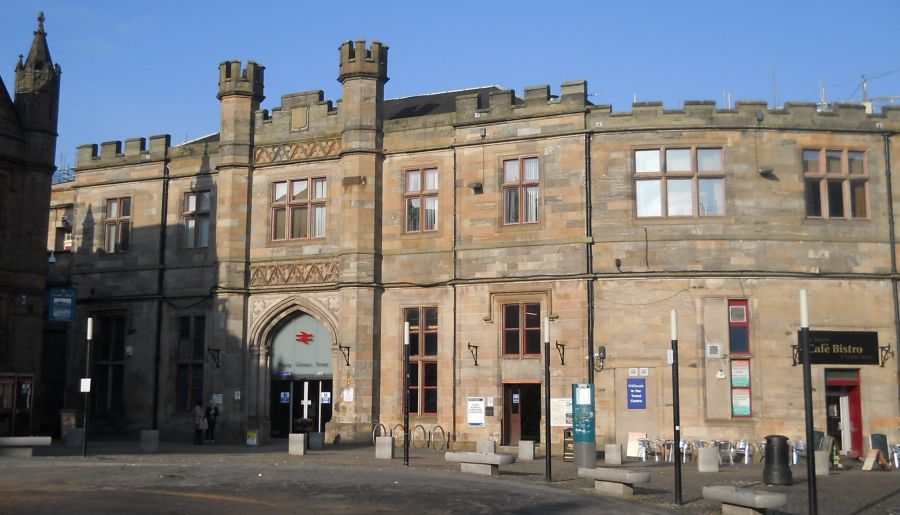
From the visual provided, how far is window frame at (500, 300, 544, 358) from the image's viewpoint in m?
31.1

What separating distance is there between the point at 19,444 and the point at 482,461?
12321 mm

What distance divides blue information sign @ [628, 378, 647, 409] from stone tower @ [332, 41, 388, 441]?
27.4 ft

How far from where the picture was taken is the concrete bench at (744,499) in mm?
15516

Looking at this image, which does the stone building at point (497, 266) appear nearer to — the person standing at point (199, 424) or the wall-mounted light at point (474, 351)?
the wall-mounted light at point (474, 351)

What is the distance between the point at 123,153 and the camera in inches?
1531

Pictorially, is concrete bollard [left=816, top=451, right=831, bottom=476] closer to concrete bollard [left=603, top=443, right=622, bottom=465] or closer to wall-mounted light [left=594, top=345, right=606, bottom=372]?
concrete bollard [left=603, top=443, right=622, bottom=465]

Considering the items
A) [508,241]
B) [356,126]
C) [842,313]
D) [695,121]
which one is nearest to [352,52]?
[356,126]

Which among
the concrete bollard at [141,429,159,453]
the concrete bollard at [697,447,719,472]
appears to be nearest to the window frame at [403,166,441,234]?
the concrete bollard at [141,429,159,453]

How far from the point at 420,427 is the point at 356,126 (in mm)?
10137

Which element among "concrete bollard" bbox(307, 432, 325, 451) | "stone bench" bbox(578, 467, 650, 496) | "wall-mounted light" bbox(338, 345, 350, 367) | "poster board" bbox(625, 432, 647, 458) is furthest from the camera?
"wall-mounted light" bbox(338, 345, 350, 367)

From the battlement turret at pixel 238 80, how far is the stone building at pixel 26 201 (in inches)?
236

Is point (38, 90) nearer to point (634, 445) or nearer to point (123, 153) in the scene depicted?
point (123, 153)

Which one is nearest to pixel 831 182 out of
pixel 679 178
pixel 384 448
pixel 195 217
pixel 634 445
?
pixel 679 178

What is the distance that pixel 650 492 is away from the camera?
801 inches
